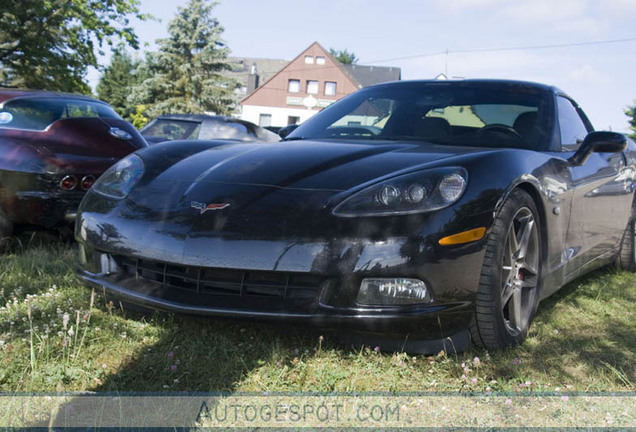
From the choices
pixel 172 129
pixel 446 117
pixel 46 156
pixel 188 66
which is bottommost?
pixel 46 156

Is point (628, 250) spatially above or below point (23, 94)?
below

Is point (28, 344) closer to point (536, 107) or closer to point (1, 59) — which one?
point (536, 107)

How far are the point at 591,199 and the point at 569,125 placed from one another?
50 cm

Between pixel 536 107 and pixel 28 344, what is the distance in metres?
2.96

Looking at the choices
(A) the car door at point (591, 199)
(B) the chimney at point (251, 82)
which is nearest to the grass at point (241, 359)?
(A) the car door at point (591, 199)

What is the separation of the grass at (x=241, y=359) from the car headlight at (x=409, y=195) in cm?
55

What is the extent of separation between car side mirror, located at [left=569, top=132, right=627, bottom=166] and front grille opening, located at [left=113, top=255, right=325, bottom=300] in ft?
6.37

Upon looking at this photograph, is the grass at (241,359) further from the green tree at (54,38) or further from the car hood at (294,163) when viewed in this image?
the green tree at (54,38)

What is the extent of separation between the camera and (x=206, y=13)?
146 ft

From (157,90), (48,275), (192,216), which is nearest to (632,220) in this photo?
(192,216)

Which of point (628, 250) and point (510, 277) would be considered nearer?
point (510, 277)

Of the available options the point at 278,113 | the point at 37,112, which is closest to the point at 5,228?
the point at 37,112

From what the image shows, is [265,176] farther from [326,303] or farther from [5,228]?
[5,228]

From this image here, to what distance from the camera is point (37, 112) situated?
4918 millimetres
